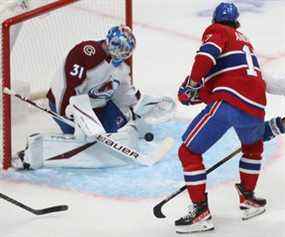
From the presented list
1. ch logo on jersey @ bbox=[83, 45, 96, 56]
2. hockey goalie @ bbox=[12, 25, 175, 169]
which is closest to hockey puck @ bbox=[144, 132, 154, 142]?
hockey goalie @ bbox=[12, 25, 175, 169]

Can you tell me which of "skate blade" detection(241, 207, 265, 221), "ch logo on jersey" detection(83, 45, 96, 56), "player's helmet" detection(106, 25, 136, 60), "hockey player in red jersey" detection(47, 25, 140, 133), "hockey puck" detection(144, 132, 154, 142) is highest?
"player's helmet" detection(106, 25, 136, 60)

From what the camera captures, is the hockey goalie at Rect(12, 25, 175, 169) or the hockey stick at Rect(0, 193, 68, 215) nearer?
the hockey stick at Rect(0, 193, 68, 215)

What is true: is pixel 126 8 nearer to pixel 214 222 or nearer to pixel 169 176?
pixel 169 176

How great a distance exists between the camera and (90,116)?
3.01m

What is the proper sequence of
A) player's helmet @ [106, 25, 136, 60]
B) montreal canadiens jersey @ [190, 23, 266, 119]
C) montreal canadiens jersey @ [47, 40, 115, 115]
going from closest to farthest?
montreal canadiens jersey @ [190, 23, 266, 119], player's helmet @ [106, 25, 136, 60], montreal canadiens jersey @ [47, 40, 115, 115]

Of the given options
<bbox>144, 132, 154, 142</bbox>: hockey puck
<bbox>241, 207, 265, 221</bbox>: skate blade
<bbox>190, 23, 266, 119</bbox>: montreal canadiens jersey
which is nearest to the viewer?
<bbox>190, 23, 266, 119</bbox>: montreal canadiens jersey

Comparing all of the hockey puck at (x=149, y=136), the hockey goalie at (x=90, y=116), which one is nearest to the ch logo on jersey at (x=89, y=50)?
the hockey goalie at (x=90, y=116)

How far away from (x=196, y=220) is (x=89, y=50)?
32.8 inches

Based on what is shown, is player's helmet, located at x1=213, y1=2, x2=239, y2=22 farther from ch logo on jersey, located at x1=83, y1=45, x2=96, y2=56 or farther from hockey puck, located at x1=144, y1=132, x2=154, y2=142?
hockey puck, located at x1=144, y1=132, x2=154, y2=142

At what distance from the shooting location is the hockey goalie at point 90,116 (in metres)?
3.01

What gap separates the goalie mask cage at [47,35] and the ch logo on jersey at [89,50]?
0.19m

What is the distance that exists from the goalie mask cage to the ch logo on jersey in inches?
7.3

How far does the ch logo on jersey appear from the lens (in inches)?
122

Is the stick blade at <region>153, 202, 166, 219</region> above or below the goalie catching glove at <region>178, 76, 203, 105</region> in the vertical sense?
below
